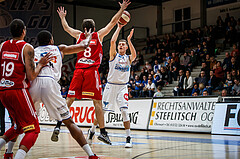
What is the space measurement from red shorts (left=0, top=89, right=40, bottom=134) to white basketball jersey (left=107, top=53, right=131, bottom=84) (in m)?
3.35

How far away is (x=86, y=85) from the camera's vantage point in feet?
22.0

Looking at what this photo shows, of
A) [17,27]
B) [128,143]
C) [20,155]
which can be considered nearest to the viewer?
[20,155]

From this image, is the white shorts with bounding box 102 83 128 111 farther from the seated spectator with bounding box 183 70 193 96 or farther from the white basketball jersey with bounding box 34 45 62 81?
the seated spectator with bounding box 183 70 193 96

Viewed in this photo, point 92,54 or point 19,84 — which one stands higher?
point 92,54

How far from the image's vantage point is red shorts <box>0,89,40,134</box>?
4.37m

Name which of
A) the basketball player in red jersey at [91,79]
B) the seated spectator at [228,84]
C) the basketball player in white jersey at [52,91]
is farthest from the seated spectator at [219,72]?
the basketball player in white jersey at [52,91]

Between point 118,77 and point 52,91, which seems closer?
point 52,91

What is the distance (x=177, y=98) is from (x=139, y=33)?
1762cm

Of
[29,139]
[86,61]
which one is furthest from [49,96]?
[86,61]

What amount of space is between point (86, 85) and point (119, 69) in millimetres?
1113

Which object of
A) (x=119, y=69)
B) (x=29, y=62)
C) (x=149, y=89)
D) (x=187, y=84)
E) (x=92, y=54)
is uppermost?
(x=92, y=54)

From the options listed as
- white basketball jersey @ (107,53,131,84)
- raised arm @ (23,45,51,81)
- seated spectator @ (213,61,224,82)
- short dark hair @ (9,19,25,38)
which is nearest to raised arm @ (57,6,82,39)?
white basketball jersey @ (107,53,131,84)

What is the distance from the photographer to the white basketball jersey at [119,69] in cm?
757

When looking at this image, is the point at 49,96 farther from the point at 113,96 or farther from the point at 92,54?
the point at 113,96
